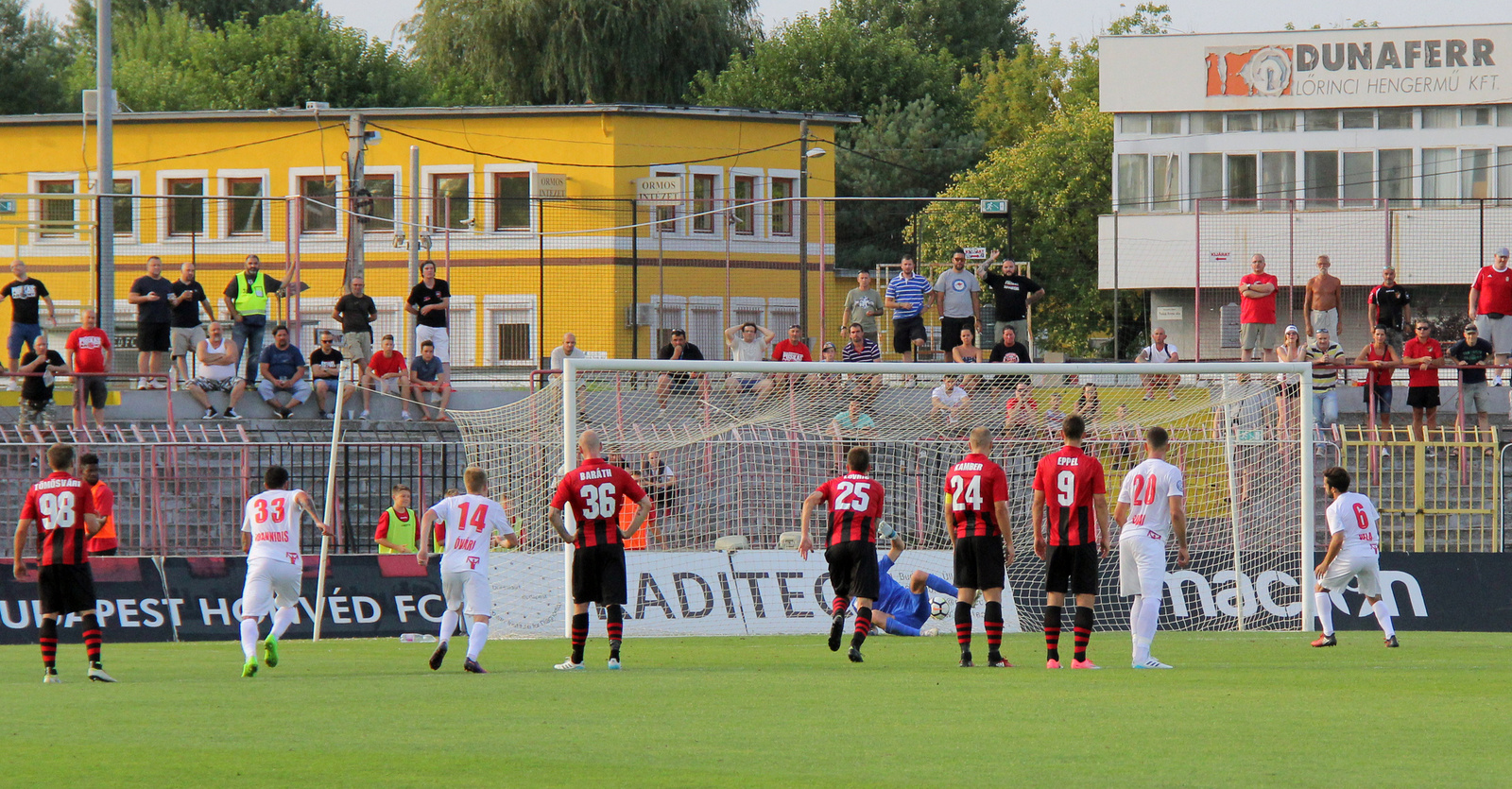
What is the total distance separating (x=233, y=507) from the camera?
20.4 m

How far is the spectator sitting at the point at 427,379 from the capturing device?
22.4 meters

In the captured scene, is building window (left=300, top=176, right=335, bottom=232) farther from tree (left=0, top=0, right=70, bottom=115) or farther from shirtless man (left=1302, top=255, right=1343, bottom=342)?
tree (left=0, top=0, right=70, bottom=115)

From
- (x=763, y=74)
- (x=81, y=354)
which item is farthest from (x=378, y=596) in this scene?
(x=763, y=74)

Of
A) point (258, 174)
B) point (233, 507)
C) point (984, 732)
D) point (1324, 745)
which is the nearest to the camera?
point (1324, 745)

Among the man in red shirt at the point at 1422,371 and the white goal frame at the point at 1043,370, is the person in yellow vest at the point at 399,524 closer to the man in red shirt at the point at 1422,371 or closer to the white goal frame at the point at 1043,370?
the white goal frame at the point at 1043,370

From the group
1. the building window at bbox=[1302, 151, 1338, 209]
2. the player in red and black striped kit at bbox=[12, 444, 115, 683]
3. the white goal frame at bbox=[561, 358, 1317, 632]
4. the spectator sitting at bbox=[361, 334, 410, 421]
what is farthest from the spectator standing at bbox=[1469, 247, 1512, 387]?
the building window at bbox=[1302, 151, 1338, 209]

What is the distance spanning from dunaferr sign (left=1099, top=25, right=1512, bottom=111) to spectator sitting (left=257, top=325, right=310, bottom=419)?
2657cm

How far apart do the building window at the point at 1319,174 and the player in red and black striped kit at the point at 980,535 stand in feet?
102

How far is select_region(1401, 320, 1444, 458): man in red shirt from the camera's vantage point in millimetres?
21266

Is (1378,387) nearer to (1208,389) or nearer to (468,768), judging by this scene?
(1208,389)

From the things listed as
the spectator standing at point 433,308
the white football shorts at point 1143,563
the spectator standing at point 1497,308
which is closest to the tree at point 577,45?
the spectator standing at point 433,308

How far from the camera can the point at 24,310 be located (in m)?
21.2

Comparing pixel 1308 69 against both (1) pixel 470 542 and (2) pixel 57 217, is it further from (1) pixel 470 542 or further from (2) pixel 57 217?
(1) pixel 470 542

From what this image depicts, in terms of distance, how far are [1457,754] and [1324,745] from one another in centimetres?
60
